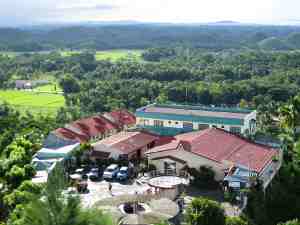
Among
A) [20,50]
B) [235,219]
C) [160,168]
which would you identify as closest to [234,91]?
[160,168]

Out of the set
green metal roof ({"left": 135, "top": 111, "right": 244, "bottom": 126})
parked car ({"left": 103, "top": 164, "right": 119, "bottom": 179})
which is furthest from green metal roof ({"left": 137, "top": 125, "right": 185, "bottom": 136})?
parked car ({"left": 103, "top": 164, "right": 119, "bottom": 179})

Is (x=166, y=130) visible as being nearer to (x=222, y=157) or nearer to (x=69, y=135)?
(x=69, y=135)

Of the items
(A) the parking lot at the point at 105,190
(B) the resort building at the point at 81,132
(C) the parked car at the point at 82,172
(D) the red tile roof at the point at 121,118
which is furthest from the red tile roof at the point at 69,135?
(A) the parking lot at the point at 105,190

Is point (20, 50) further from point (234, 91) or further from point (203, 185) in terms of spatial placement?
point (203, 185)

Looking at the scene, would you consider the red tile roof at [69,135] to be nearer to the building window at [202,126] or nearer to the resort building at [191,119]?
the resort building at [191,119]

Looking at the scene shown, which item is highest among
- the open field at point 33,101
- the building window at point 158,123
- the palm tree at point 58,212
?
the palm tree at point 58,212

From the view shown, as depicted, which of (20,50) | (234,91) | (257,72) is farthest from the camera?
(20,50)
